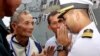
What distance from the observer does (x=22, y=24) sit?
2.77 meters

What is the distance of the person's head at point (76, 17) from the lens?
186cm

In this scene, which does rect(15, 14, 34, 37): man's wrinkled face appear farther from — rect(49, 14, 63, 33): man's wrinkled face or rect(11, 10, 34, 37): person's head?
rect(49, 14, 63, 33): man's wrinkled face

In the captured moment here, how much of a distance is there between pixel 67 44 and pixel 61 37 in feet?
0.33

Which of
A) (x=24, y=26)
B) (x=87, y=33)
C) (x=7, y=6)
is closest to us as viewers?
(x=7, y=6)

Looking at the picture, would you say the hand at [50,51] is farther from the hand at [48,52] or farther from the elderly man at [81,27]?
the elderly man at [81,27]

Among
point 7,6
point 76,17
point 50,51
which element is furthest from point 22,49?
point 7,6

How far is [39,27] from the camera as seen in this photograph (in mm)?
4270

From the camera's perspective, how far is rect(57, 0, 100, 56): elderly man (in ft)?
5.93

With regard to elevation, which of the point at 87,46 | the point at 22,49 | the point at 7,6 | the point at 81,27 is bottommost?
the point at 22,49

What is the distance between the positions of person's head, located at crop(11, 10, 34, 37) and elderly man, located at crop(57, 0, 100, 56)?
2.57 ft

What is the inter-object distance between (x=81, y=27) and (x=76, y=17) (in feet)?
0.22

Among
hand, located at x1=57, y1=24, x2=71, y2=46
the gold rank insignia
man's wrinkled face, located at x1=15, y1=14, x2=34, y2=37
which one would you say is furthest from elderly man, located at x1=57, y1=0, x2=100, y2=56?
man's wrinkled face, located at x1=15, y1=14, x2=34, y2=37

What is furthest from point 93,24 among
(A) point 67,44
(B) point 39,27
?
(B) point 39,27

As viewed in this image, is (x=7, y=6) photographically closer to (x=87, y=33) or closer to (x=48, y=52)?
(x=87, y=33)
